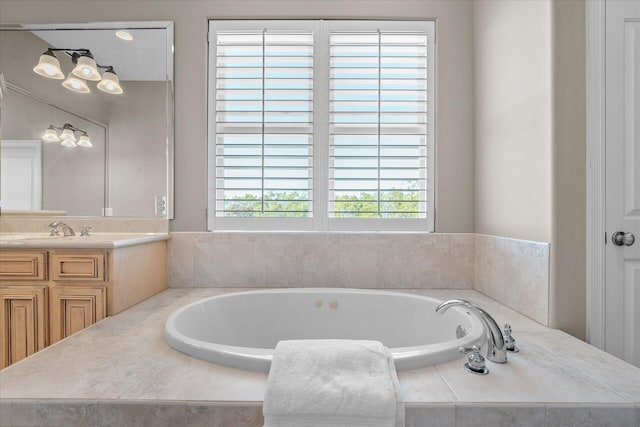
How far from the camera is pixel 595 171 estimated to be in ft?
4.44

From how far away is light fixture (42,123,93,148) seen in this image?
2.03 meters

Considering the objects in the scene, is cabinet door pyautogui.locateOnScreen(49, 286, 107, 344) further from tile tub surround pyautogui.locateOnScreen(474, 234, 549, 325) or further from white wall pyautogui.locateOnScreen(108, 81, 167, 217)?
tile tub surround pyautogui.locateOnScreen(474, 234, 549, 325)

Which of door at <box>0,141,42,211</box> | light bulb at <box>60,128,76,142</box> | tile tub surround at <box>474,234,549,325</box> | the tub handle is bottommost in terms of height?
the tub handle

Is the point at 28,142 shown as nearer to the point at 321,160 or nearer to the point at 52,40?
the point at 52,40

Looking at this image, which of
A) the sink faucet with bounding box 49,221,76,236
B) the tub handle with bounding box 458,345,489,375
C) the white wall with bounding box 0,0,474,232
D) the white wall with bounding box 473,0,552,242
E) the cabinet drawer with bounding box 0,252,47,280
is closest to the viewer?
the tub handle with bounding box 458,345,489,375

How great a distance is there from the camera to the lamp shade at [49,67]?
2039 millimetres

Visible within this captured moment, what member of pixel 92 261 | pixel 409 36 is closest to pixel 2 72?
pixel 92 261

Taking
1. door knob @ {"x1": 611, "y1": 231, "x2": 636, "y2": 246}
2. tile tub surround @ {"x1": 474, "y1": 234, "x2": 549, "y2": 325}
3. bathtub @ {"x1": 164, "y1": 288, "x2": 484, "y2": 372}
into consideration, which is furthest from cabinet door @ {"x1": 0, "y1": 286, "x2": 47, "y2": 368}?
door knob @ {"x1": 611, "y1": 231, "x2": 636, "y2": 246}

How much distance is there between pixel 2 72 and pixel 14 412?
2.28m

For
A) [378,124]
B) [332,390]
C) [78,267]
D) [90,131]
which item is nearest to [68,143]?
[90,131]

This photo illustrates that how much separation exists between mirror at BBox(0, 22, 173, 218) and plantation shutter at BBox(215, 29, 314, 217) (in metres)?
0.35

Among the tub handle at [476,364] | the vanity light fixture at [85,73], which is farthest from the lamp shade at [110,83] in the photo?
the tub handle at [476,364]

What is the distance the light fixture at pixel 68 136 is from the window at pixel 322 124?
2.61 feet

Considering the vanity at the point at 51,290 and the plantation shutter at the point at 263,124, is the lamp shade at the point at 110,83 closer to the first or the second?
the plantation shutter at the point at 263,124
